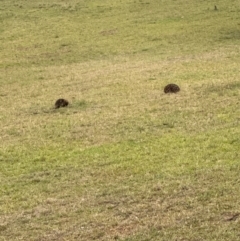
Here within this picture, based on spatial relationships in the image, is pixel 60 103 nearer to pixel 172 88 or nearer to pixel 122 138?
pixel 172 88

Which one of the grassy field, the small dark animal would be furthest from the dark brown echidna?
the small dark animal

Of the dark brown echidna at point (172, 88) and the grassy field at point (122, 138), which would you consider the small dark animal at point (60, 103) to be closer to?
the grassy field at point (122, 138)

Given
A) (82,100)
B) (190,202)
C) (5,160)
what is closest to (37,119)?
(82,100)

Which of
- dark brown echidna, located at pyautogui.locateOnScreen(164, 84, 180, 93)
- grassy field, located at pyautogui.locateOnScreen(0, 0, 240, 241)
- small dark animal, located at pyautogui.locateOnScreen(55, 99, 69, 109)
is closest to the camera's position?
grassy field, located at pyautogui.locateOnScreen(0, 0, 240, 241)

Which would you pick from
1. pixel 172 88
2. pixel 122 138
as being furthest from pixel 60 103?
pixel 122 138

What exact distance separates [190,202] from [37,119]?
6.29 m

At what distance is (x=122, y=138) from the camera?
11.9 m

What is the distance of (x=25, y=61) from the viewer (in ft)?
75.7

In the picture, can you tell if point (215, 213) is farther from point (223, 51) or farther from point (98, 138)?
point (223, 51)

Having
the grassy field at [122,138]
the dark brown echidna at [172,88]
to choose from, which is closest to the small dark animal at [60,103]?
the grassy field at [122,138]

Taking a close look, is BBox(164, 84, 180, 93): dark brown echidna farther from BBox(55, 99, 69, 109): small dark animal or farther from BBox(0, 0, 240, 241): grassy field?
BBox(55, 99, 69, 109): small dark animal

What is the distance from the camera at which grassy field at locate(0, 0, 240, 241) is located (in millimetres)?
8180

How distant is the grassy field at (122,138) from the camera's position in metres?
8.18

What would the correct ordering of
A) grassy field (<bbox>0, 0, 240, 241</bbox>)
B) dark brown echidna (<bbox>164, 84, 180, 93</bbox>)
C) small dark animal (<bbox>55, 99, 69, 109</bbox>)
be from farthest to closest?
dark brown echidna (<bbox>164, 84, 180, 93</bbox>)
small dark animal (<bbox>55, 99, 69, 109</bbox>)
grassy field (<bbox>0, 0, 240, 241</bbox>)
